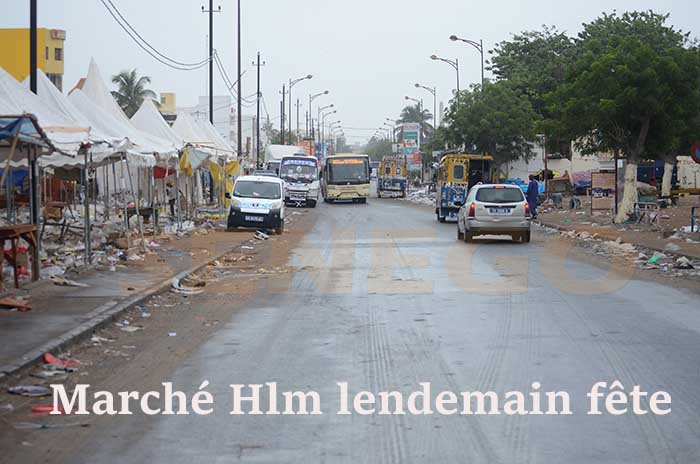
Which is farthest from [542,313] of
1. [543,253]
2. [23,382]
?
[543,253]

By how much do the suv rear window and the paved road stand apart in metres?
8.57

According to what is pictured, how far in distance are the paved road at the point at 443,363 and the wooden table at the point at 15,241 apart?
3.92 meters

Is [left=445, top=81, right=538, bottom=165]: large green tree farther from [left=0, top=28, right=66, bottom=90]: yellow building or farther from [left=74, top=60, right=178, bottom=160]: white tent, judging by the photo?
[left=74, top=60, right=178, bottom=160]: white tent

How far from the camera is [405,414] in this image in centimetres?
725

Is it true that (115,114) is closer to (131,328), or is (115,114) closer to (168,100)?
(131,328)

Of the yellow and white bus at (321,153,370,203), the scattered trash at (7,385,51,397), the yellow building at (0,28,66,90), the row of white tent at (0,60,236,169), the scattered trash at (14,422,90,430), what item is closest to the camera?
the scattered trash at (14,422,90,430)

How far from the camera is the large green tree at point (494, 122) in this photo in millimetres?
59531

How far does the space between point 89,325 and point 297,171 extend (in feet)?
160

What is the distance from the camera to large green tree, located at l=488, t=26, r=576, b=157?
6550cm

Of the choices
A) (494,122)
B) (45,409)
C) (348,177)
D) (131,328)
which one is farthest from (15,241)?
(348,177)

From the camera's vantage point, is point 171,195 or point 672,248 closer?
point 672,248

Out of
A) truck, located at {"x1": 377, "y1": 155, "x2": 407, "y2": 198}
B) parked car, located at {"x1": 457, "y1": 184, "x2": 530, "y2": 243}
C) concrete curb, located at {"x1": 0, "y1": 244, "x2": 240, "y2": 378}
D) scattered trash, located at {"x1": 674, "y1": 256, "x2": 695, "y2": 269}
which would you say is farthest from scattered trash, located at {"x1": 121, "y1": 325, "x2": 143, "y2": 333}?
truck, located at {"x1": 377, "y1": 155, "x2": 407, "y2": 198}

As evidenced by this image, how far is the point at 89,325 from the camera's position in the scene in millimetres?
11461

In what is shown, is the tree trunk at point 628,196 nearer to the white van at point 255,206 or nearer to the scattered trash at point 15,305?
the white van at point 255,206
